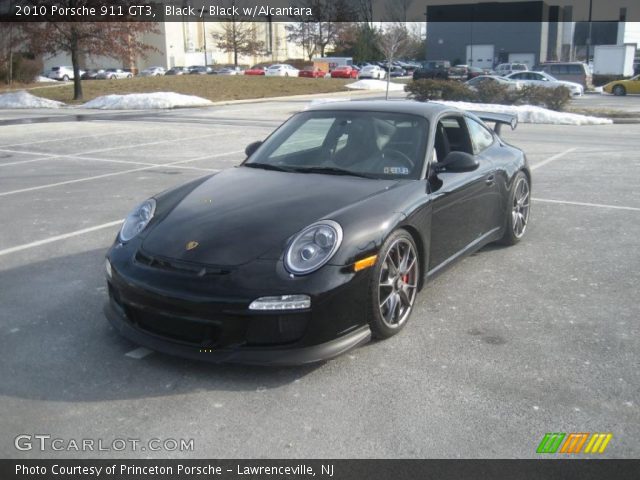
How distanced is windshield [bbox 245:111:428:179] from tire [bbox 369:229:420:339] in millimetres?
626

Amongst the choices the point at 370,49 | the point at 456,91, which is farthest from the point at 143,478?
the point at 370,49

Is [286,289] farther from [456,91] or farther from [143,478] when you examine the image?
[456,91]

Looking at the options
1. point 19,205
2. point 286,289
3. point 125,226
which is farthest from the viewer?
point 19,205

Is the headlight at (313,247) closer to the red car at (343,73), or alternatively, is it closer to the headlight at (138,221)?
the headlight at (138,221)

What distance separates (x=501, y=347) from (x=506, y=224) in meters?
2.24

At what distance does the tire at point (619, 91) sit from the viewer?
37.8 m

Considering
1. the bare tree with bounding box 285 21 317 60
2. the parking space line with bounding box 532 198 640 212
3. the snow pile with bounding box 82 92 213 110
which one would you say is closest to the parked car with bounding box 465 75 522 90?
the snow pile with bounding box 82 92 213 110

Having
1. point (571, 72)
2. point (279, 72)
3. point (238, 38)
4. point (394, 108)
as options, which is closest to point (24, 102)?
point (394, 108)

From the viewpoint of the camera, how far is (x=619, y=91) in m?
37.9

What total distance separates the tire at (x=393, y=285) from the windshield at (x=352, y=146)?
0.63m

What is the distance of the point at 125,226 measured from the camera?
4371 millimetres

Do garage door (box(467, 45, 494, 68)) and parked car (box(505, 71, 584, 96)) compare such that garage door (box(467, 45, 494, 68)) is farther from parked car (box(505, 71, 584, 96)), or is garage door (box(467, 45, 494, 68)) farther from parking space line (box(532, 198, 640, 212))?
parking space line (box(532, 198, 640, 212))

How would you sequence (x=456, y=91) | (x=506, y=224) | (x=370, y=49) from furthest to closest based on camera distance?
1. (x=370, y=49)
2. (x=456, y=91)
3. (x=506, y=224)

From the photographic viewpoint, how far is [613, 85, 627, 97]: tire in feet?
124
